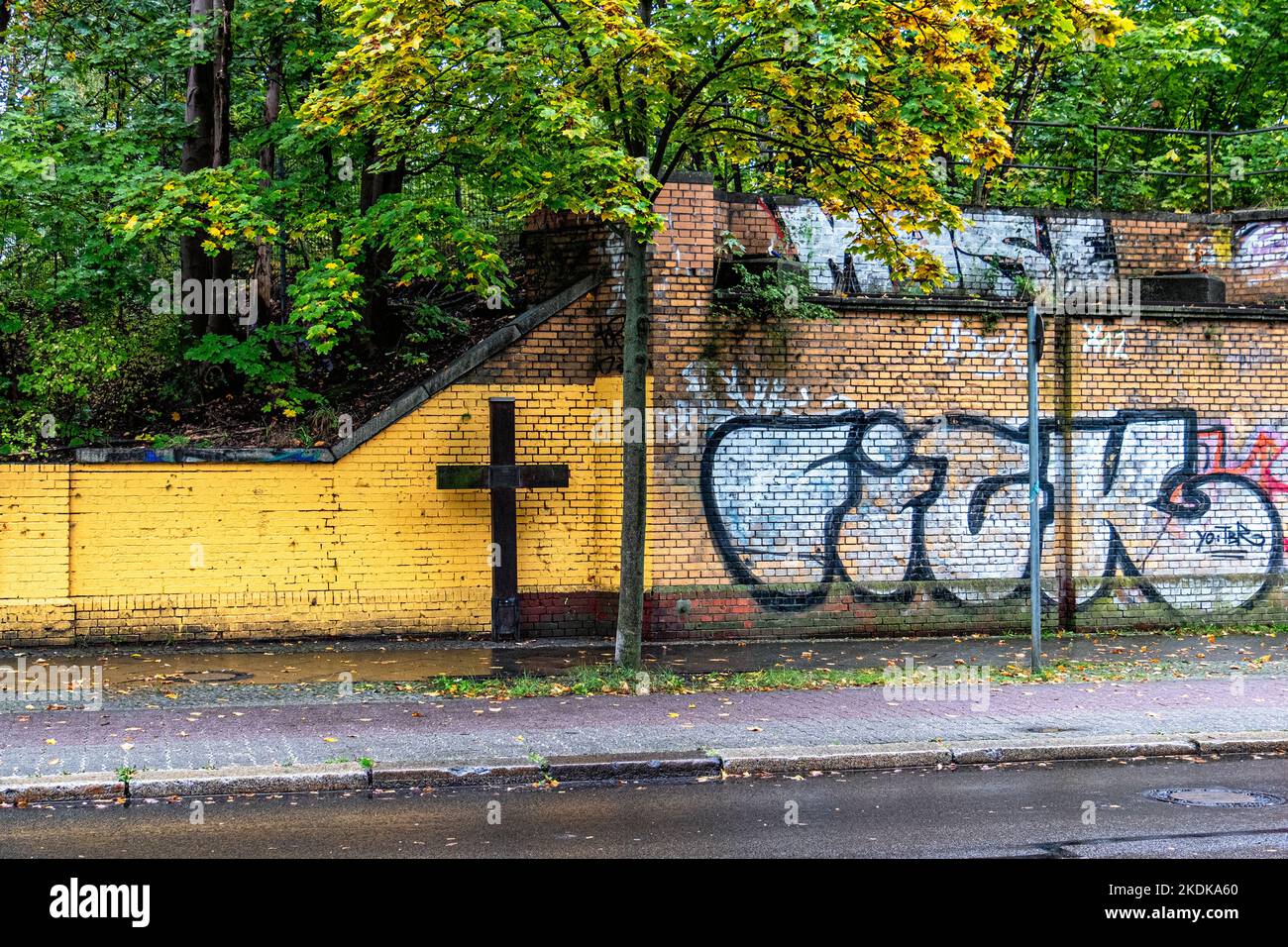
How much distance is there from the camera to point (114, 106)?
17469 millimetres

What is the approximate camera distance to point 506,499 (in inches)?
545

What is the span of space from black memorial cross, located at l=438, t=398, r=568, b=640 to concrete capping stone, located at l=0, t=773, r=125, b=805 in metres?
6.29

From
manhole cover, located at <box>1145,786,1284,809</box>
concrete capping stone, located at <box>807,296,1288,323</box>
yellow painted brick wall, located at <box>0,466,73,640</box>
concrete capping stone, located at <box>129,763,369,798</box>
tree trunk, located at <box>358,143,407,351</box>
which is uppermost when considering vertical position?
tree trunk, located at <box>358,143,407,351</box>

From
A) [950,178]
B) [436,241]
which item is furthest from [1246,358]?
[436,241]

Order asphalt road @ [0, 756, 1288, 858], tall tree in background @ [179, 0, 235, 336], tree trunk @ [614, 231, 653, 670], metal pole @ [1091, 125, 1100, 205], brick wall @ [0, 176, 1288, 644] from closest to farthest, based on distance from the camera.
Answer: asphalt road @ [0, 756, 1288, 858] → tree trunk @ [614, 231, 653, 670] → brick wall @ [0, 176, 1288, 644] → tall tree in background @ [179, 0, 235, 336] → metal pole @ [1091, 125, 1100, 205]

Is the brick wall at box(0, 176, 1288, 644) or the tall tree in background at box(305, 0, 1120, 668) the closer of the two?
the tall tree in background at box(305, 0, 1120, 668)

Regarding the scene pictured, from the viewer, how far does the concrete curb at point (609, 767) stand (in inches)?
309

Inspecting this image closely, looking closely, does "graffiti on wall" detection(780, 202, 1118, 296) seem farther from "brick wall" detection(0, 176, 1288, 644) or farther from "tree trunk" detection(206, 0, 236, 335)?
"tree trunk" detection(206, 0, 236, 335)

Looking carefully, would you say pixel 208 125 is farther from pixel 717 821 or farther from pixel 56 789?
pixel 717 821

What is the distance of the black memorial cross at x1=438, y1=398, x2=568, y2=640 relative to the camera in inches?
544

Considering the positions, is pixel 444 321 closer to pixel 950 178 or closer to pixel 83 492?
pixel 83 492

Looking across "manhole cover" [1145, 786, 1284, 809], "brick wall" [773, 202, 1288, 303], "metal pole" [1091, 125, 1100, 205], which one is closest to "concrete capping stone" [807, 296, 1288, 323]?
"brick wall" [773, 202, 1288, 303]

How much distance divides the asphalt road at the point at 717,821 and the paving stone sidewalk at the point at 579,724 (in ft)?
1.95

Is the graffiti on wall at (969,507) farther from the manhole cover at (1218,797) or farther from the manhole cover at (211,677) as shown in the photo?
the manhole cover at (1218,797)
